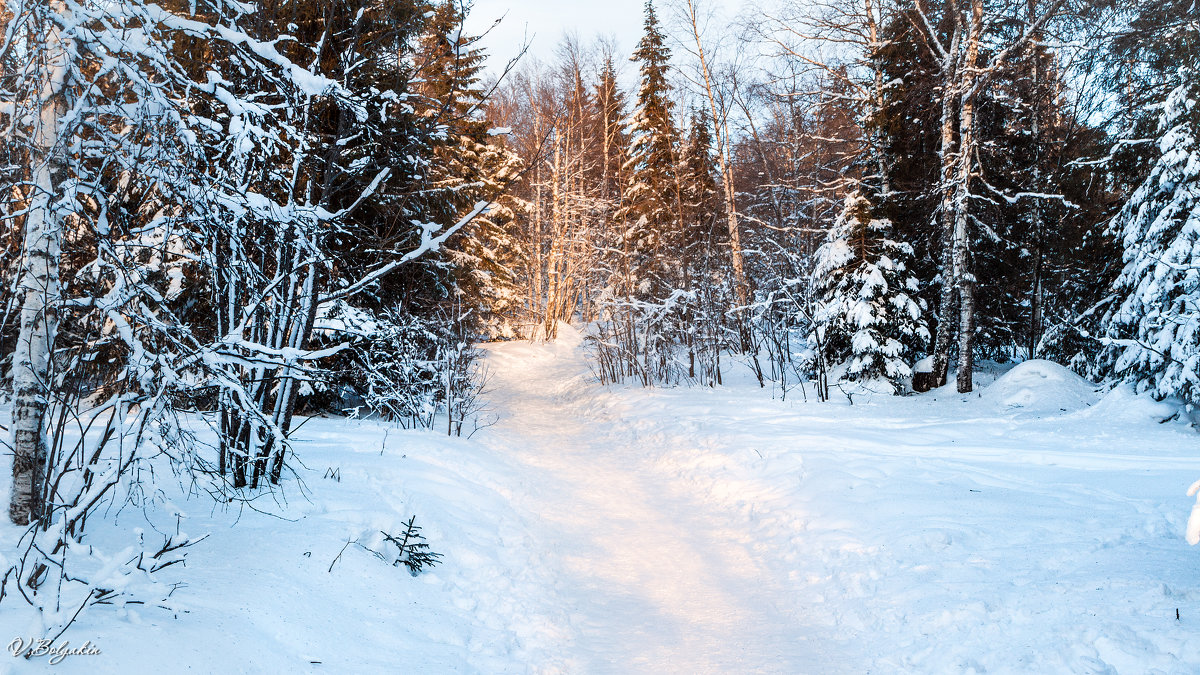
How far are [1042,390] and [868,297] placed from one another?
3587 millimetres

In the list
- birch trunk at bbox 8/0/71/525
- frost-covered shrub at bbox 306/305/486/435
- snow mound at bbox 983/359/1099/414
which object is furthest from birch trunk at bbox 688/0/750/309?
birch trunk at bbox 8/0/71/525

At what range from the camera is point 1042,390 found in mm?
11047

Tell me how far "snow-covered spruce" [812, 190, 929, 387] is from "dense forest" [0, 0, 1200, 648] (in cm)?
8

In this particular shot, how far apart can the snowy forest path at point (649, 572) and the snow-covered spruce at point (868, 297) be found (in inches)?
232

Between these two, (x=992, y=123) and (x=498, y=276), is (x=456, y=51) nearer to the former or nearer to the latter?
(x=992, y=123)

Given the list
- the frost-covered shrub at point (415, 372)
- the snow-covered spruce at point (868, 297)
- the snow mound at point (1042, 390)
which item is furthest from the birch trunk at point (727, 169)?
the frost-covered shrub at point (415, 372)

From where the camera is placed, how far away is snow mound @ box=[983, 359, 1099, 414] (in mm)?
10691

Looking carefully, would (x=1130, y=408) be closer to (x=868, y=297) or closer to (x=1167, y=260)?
(x=1167, y=260)

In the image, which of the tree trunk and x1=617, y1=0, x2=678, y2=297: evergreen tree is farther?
x1=617, y1=0, x2=678, y2=297: evergreen tree

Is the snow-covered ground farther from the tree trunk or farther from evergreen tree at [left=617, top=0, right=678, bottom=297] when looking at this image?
evergreen tree at [left=617, top=0, right=678, bottom=297]

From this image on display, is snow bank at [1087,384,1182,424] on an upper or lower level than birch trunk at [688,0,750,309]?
lower

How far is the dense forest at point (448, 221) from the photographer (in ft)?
9.29

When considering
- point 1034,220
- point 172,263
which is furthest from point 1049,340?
point 172,263

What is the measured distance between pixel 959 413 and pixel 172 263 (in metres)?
11.5
